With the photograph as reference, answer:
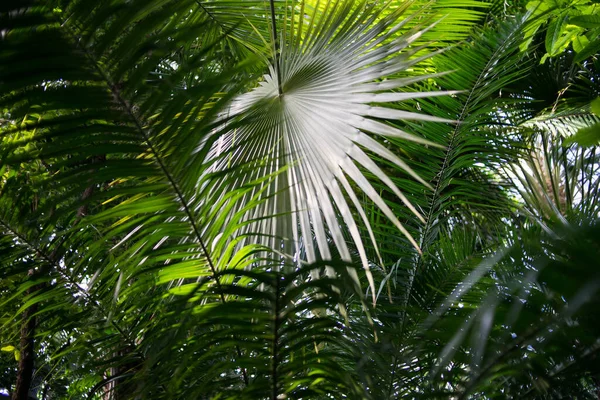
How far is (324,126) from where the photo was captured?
1.16 metres

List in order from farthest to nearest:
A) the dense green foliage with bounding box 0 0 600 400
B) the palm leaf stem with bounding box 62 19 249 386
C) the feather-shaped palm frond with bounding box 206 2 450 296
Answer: the feather-shaped palm frond with bounding box 206 2 450 296, the palm leaf stem with bounding box 62 19 249 386, the dense green foliage with bounding box 0 0 600 400

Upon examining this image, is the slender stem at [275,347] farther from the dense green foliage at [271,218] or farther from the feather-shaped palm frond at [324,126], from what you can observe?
the feather-shaped palm frond at [324,126]

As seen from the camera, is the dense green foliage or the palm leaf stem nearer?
the dense green foliage

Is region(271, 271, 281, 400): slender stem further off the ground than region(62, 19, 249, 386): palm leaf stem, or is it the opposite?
region(62, 19, 249, 386): palm leaf stem

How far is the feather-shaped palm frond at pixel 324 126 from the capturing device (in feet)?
3.30

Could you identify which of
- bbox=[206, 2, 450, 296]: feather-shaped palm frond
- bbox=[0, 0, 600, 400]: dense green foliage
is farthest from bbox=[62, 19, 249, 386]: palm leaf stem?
bbox=[206, 2, 450, 296]: feather-shaped palm frond

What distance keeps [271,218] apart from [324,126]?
22 centimetres

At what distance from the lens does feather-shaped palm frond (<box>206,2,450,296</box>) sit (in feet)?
3.30

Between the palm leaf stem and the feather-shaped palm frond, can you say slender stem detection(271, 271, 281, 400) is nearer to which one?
the palm leaf stem

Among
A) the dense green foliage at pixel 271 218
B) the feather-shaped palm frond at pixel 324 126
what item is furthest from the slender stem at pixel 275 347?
the feather-shaped palm frond at pixel 324 126

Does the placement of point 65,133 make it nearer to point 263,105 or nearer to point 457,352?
point 263,105

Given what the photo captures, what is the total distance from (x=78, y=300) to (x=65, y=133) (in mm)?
699

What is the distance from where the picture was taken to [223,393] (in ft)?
3.12

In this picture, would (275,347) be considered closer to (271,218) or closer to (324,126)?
(271,218)
